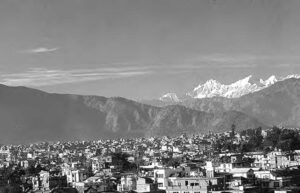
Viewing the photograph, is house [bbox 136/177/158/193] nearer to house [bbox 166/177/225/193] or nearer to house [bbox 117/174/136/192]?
house [bbox 117/174/136/192]

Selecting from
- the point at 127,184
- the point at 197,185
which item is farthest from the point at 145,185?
the point at 197,185

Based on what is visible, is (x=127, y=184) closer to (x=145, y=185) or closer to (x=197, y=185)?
(x=145, y=185)

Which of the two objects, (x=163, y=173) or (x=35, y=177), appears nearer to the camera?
(x=163, y=173)

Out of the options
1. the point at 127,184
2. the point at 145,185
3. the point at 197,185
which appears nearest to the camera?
the point at 197,185

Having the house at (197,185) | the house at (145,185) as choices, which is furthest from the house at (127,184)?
the house at (197,185)

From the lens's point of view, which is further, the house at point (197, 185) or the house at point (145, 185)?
the house at point (145, 185)

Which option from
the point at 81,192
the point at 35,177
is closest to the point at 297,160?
the point at 35,177

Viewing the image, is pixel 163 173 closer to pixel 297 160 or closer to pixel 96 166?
pixel 297 160

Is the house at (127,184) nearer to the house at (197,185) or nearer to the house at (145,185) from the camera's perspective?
the house at (145,185)

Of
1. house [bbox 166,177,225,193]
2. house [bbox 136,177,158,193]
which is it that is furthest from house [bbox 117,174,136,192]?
house [bbox 166,177,225,193]

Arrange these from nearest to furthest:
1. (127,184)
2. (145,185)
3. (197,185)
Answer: (197,185)
(145,185)
(127,184)

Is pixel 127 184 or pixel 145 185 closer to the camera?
pixel 145 185
